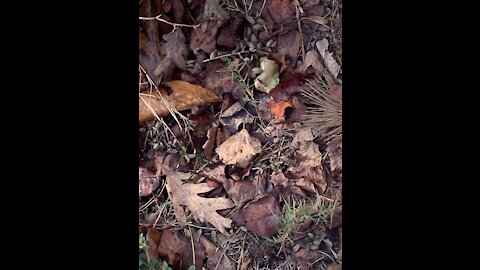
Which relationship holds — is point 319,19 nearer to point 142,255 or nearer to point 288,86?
point 288,86

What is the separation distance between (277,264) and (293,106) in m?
0.34

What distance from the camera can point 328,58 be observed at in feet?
5.10

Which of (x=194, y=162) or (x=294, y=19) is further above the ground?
(x=294, y=19)

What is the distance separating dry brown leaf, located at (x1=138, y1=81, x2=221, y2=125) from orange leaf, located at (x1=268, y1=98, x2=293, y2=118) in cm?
11

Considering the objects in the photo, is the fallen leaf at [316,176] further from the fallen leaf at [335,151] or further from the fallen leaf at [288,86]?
the fallen leaf at [288,86]

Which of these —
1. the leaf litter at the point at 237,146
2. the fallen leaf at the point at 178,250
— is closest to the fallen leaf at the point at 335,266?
the leaf litter at the point at 237,146

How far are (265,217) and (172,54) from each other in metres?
0.40

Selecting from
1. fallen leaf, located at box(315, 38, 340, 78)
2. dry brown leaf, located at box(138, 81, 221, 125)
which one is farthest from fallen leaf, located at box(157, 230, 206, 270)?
fallen leaf, located at box(315, 38, 340, 78)

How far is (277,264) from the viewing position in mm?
1581

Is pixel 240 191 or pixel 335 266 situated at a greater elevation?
pixel 240 191

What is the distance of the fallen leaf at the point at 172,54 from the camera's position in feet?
5.13

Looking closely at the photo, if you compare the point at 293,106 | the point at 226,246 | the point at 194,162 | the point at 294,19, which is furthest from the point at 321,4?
the point at 226,246

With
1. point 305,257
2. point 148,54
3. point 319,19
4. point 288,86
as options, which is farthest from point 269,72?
point 305,257
